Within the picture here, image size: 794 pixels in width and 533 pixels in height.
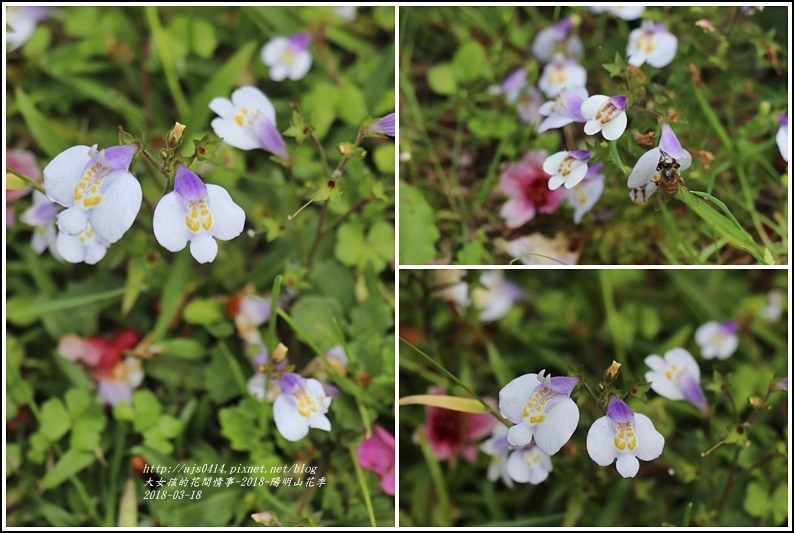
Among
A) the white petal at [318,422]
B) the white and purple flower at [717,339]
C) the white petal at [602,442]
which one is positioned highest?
the white petal at [602,442]

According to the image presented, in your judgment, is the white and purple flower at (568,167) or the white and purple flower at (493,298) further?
the white and purple flower at (493,298)

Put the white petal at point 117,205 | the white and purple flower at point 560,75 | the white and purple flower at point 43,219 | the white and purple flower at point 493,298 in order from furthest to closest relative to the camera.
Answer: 1. the white and purple flower at point 493,298
2. the white and purple flower at point 560,75
3. the white and purple flower at point 43,219
4. the white petal at point 117,205

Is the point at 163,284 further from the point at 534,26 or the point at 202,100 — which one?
the point at 534,26

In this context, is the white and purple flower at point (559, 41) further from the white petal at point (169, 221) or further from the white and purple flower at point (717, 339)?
the white petal at point (169, 221)

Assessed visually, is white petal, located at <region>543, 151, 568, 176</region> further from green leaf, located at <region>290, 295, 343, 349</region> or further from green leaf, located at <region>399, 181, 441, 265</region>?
green leaf, located at <region>290, 295, 343, 349</region>

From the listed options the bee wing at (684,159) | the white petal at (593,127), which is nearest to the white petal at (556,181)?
the white petal at (593,127)

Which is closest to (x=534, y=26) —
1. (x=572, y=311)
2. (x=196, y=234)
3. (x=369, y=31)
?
(x=369, y=31)

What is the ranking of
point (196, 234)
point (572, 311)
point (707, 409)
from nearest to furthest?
point (196, 234), point (707, 409), point (572, 311)

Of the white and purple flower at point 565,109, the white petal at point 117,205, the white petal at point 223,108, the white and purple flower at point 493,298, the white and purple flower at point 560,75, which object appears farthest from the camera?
the white and purple flower at point 493,298

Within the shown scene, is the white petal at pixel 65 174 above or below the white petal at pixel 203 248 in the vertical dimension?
above
